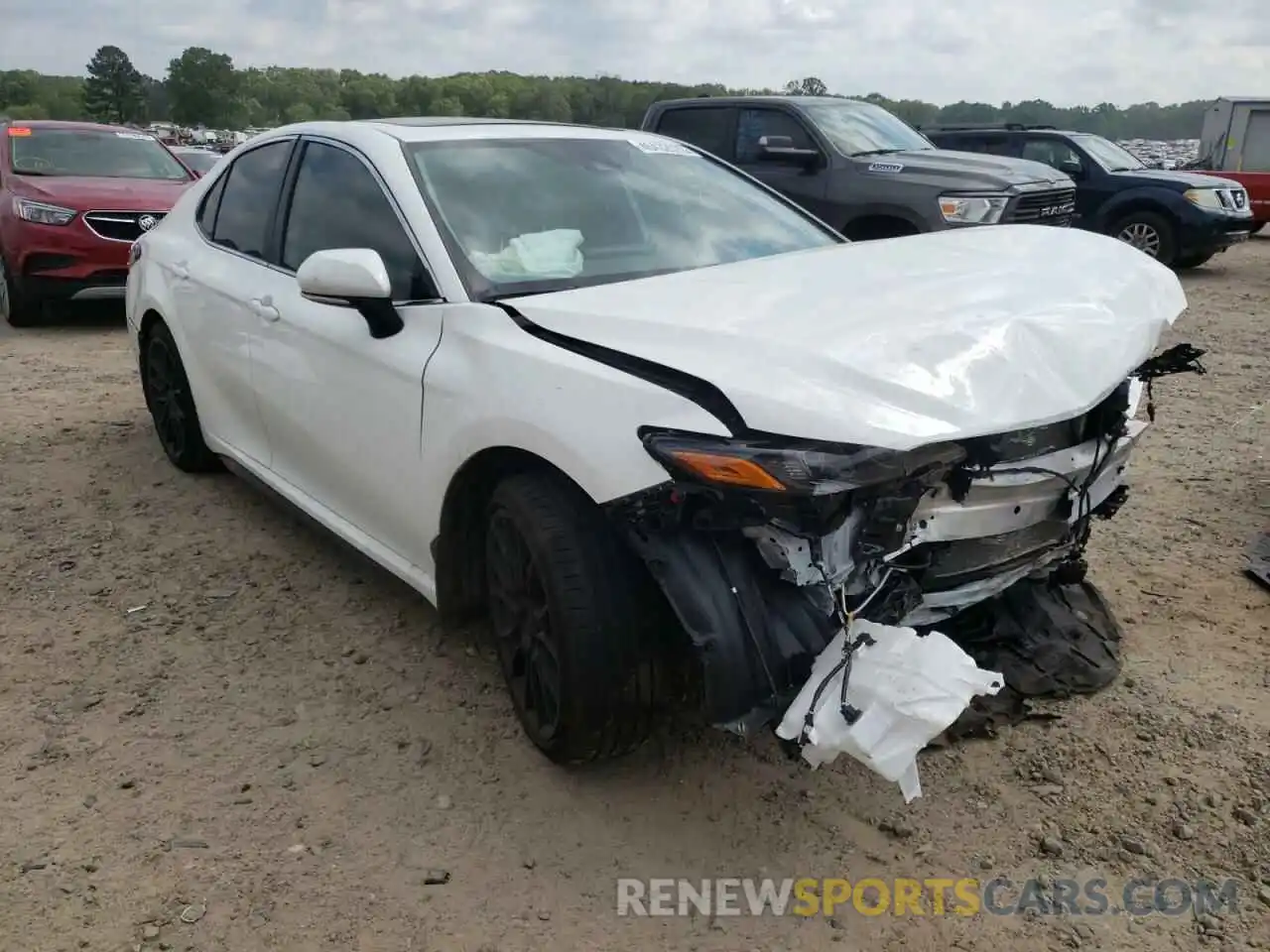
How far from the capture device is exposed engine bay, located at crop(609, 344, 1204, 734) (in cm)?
218

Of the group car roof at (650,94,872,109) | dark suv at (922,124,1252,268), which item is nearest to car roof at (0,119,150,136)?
car roof at (650,94,872,109)

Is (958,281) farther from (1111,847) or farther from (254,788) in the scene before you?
(254,788)

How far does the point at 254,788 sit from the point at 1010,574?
2.06 m

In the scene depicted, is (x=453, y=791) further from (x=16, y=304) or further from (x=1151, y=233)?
(x=1151, y=233)

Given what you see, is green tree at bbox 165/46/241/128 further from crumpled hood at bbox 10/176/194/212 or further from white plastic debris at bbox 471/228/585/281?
white plastic debris at bbox 471/228/585/281

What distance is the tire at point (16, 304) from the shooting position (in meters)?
8.75

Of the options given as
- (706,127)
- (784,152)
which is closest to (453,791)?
(784,152)

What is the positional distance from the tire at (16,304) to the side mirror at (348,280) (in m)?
7.14

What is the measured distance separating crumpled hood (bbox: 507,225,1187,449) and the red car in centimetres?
729

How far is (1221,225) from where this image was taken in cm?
1199

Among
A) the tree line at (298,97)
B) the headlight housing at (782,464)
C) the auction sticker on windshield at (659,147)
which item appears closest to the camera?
the headlight housing at (782,464)

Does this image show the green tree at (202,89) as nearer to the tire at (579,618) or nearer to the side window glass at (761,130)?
the side window glass at (761,130)

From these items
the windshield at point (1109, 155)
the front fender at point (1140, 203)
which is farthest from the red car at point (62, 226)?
the windshield at point (1109, 155)

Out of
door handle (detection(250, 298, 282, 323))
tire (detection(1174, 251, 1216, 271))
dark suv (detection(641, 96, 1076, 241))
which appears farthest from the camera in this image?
tire (detection(1174, 251, 1216, 271))
